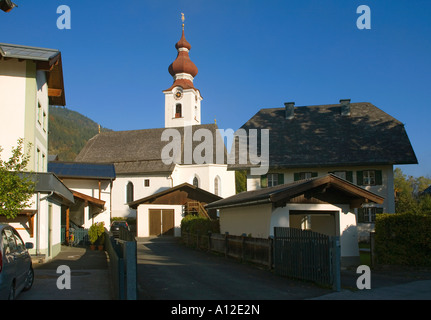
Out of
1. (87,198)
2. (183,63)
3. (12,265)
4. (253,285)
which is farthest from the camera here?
(183,63)

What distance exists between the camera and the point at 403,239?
50.8ft

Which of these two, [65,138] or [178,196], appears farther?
[65,138]

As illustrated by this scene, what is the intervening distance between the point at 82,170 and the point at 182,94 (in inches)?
1240

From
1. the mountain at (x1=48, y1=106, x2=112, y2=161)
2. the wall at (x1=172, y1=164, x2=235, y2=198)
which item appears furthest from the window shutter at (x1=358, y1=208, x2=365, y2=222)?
the mountain at (x1=48, y1=106, x2=112, y2=161)

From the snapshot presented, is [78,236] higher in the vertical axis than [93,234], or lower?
lower

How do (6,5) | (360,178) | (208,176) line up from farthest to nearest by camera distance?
(208,176) < (360,178) < (6,5)

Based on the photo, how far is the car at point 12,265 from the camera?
7914 mm

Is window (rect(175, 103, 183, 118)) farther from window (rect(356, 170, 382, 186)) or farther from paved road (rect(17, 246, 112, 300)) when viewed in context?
paved road (rect(17, 246, 112, 300))

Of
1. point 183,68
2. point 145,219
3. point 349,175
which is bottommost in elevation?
point 145,219

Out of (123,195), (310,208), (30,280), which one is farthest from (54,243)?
(123,195)

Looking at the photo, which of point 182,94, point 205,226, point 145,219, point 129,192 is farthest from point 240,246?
point 182,94

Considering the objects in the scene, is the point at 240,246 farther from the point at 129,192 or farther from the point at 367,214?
the point at 129,192

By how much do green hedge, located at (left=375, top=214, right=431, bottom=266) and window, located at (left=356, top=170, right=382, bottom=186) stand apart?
61.4ft

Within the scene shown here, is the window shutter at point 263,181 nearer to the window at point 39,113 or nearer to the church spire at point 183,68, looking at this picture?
the window at point 39,113
